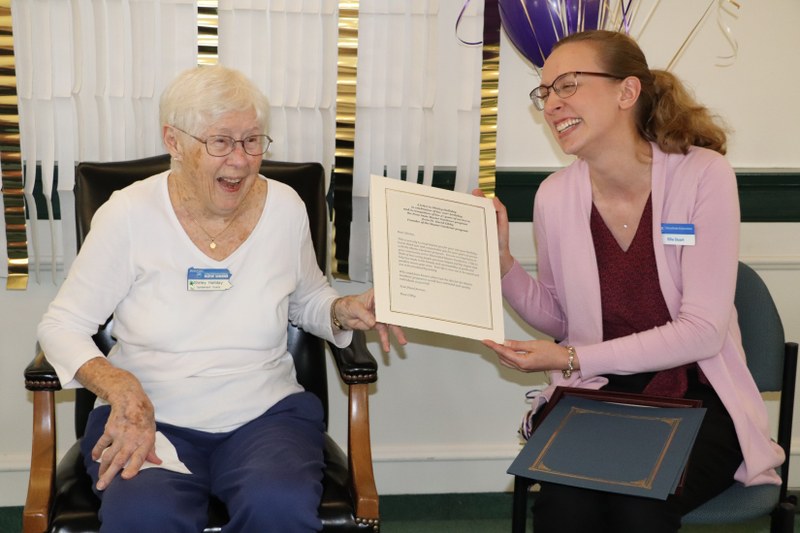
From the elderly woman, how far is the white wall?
920 millimetres

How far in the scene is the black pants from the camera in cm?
218

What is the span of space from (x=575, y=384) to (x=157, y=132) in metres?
1.57

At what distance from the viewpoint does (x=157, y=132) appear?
3178 mm

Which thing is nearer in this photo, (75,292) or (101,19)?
(75,292)

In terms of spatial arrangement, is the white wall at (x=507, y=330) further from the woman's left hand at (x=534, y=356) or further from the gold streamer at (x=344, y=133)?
the woman's left hand at (x=534, y=356)

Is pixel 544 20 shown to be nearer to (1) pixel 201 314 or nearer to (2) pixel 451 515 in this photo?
(1) pixel 201 314

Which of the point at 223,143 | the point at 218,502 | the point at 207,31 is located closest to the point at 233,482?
the point at 218,502

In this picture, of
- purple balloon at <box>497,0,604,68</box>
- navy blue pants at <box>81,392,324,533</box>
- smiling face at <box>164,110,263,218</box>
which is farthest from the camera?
purple balloon at <box>497,0,604,68</box>

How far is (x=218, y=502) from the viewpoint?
A: 2.31 m

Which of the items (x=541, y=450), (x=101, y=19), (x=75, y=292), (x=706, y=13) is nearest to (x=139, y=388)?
(x=75, y=292)

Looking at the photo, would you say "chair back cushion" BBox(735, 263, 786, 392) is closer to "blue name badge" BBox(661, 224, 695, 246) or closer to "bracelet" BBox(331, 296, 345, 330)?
"blue name badge" BBox(661, 224, 695, 246)

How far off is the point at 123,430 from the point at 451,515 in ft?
5.53

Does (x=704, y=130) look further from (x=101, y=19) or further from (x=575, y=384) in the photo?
(x=101, y=19)

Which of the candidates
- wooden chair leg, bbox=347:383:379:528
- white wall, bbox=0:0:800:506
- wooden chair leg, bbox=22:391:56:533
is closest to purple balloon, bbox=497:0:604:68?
white wall, bbox=0:0:800:506
